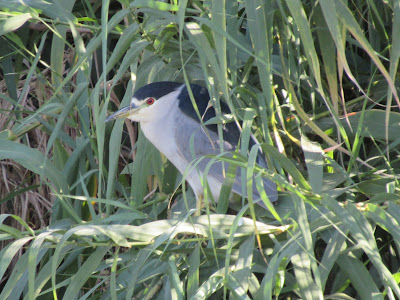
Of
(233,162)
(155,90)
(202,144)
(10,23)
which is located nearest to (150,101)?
(155,90)

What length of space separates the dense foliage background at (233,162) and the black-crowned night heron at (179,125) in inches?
1.8

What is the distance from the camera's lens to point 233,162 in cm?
98

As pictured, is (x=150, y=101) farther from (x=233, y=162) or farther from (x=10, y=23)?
(x=233, y=162)

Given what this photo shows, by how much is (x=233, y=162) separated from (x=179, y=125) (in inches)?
27.9

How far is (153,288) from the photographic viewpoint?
1319 millimetres

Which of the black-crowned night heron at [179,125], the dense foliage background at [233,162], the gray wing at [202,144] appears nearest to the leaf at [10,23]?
the dense foliage background at [233,162]

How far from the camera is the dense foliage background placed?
3.33 ft

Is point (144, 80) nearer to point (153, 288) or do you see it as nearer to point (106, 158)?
point (106, 158)

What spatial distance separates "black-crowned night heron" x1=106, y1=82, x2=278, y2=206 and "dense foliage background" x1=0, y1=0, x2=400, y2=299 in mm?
45

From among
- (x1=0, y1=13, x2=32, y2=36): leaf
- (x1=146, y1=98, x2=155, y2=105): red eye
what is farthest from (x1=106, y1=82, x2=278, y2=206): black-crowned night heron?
(x1=0, y1=13, x2=32, y2=36): leaf

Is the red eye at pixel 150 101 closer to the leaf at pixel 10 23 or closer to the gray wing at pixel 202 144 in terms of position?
the gray wing at pixel 202 144

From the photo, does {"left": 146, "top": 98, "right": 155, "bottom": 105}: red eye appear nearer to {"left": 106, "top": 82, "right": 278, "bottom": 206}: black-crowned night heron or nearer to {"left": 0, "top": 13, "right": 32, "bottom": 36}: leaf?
{"left": 106, "top": 82, "right": 278, "bottom": 206}: black-crowned night heron

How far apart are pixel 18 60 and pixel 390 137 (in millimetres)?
1102

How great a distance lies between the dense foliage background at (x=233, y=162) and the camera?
1016 millimetres
